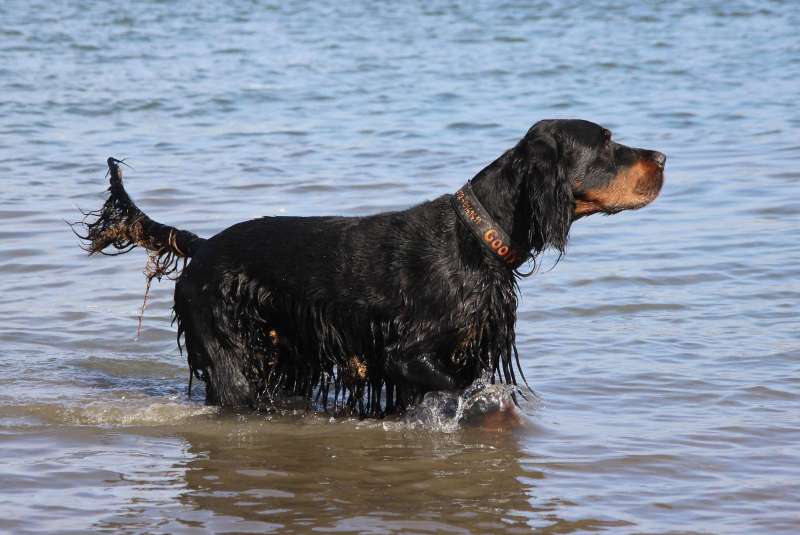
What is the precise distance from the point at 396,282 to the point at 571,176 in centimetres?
92

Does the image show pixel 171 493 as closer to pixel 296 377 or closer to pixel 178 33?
pixel 296 377

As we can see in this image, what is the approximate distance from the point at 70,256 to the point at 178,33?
47.4ft

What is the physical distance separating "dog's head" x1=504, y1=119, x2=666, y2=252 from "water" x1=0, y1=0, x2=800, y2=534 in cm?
99

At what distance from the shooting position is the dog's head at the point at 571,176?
5.45 meters

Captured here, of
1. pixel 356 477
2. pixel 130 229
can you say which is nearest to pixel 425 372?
pixel 356 477

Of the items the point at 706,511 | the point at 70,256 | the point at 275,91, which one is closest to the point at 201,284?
the point at 706,511

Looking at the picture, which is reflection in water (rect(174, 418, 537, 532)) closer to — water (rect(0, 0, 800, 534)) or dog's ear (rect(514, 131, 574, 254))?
water (rect(0, 0, 800, 534))

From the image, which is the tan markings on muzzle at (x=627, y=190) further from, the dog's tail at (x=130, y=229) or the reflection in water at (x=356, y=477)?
the dog's tail at (x=130, y=229)

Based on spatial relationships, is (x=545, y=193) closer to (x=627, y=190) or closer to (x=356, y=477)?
(x=627, y=190)

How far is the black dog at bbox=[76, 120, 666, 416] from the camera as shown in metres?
5.50

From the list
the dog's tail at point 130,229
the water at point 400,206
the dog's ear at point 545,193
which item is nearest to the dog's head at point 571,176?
the dog's ear at point 545,193

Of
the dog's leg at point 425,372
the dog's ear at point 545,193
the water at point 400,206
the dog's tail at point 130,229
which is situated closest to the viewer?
the water at point 400,206

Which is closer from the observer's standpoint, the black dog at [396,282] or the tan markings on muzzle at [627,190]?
the black dog at [396,282]

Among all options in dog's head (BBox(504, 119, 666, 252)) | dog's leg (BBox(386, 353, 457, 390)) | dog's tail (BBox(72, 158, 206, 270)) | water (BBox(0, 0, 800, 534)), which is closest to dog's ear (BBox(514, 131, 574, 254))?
dog's head (BBox(504, 119, 666, 252))
